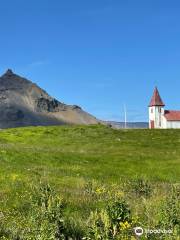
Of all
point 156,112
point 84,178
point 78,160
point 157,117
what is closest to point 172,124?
point 157,117

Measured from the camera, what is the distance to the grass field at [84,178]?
1697 centimetres

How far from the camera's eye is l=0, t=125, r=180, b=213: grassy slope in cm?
2800

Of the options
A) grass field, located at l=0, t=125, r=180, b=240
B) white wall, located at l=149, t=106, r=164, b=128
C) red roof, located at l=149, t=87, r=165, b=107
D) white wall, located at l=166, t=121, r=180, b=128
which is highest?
red roof, located at l=149, t=87, r=165, b=107

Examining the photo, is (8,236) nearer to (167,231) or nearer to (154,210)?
(167,231)

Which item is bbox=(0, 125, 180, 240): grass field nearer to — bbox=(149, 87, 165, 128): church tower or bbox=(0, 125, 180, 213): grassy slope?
bbox=(0, 125, 180, 213): grassy slope

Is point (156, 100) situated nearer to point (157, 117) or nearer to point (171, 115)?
point (157, 117)

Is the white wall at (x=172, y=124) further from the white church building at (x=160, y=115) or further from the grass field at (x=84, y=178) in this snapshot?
the grass field at (x=84, y=178)

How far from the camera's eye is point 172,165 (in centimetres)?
4438

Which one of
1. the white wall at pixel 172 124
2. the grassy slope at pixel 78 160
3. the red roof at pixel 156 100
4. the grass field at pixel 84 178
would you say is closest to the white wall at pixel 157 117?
the red roof at pixel 156 100

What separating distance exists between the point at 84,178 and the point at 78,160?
1283cm

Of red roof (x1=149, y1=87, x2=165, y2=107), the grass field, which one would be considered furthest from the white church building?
the grass field

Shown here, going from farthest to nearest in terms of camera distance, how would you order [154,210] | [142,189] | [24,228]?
[142,189]
[154,210]
[24,228]

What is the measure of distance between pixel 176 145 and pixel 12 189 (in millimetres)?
46600

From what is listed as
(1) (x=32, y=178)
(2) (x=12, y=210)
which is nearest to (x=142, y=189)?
(1) (x=32, y=178)
